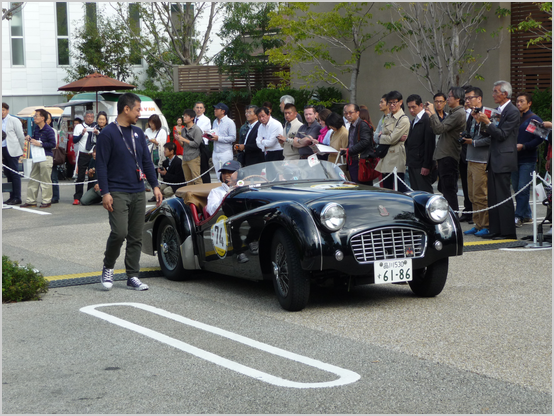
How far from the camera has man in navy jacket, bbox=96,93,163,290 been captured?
7.71m

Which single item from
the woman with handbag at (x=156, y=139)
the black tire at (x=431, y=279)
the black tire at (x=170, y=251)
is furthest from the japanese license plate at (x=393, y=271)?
the woman with handbag at (x=156, y=139)

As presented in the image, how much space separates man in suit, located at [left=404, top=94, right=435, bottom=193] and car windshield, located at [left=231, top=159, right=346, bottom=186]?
11.5 feet

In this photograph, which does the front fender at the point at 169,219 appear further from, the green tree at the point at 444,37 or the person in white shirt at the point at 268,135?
the green tree at the point at 444,37

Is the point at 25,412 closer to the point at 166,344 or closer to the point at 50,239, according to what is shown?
the point at 166,344

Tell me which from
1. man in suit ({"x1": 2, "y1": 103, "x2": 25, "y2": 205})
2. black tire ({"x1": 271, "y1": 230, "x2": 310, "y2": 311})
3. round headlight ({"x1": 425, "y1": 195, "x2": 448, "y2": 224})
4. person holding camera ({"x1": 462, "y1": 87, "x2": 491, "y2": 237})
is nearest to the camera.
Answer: black tire ({"x1": 271, "y1": 230, "x2": 310, "y2": 311})

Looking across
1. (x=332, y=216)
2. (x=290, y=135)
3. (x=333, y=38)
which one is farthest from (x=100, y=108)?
(x=332, y=216)

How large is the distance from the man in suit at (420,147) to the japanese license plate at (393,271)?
15.6ft

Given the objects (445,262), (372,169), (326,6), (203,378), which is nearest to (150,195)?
(372,169)

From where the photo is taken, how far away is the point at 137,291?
784 cm

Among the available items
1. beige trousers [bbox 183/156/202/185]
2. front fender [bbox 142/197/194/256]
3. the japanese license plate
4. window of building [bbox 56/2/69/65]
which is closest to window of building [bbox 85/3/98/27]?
window of building [bbox 56/2/69/65]

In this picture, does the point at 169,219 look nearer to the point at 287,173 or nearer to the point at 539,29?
the point at 287,173

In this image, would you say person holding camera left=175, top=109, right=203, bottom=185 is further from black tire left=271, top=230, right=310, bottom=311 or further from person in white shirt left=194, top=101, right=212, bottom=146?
black tire left=271, top=230, right=310, bottom=311

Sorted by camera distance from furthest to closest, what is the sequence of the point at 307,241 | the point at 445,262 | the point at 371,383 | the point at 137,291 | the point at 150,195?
the point at 150,195
the point at 137,291
the point at 445,262
the point at 307,241
the point at 371,383

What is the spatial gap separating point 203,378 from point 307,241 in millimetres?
1861
